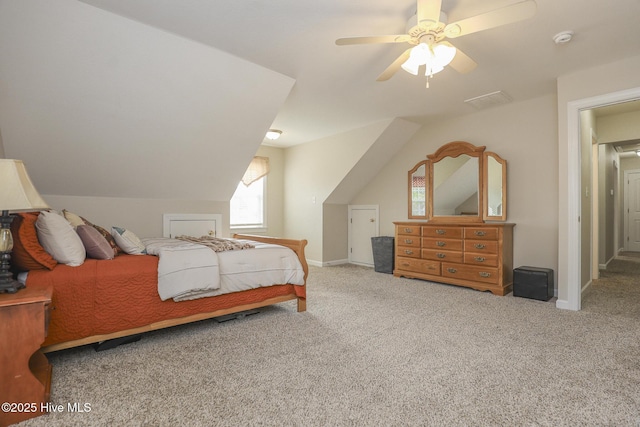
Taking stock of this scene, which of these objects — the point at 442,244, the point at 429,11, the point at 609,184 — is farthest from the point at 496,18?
the point at 609,184

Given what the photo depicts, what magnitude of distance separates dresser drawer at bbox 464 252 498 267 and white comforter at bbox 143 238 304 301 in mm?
2155

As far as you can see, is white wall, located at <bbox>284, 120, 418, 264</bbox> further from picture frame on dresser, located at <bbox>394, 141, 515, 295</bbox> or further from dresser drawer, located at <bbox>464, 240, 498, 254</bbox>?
dresser drawer, located at <bbox>464, 240, 498, 254</bbox>

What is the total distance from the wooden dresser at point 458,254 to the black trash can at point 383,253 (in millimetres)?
204

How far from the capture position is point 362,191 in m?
5.73

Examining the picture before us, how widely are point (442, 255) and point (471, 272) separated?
40 cm

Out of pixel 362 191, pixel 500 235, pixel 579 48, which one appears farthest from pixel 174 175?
pixel 579 48

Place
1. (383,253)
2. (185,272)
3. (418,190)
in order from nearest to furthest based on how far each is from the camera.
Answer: (185,272), (418,190), (383,253)

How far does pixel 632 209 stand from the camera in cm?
751

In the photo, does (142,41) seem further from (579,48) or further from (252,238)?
(579,48)

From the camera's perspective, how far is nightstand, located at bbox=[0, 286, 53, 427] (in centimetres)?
142

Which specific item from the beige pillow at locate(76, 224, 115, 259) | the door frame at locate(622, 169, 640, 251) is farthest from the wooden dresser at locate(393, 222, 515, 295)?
the door frame at locate(622, 169, 640, 251)

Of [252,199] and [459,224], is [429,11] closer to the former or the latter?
[459,224]

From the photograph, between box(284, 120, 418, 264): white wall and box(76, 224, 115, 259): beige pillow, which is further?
box(284, 120, 418, 264): white wall

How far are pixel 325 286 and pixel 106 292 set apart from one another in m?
2.48
